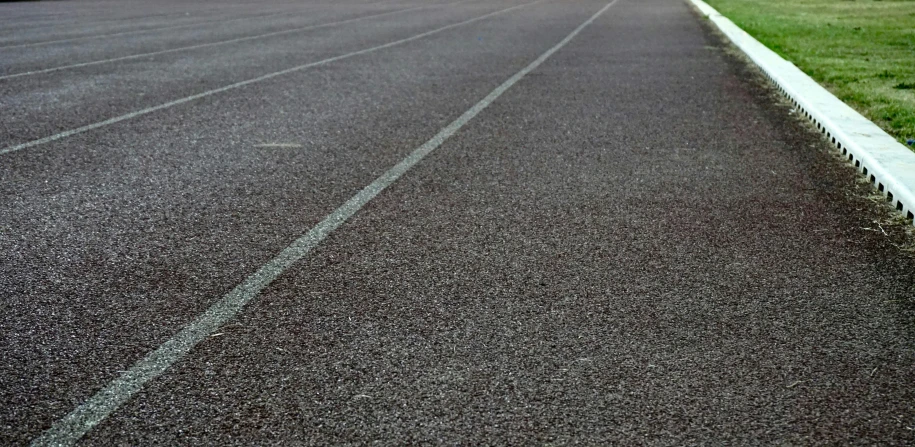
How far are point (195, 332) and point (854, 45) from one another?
1477 centimetres

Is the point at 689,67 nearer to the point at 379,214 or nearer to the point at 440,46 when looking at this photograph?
the point at 440,46

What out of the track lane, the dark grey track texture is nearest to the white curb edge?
the dark grey track texture

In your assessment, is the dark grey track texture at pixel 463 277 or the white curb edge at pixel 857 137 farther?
the white curb edge at pixel 857 137

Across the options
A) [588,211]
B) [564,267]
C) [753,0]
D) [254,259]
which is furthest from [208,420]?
[753,0]

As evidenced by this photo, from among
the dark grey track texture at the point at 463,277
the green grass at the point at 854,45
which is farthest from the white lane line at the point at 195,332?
the green grass at the point at 854,45

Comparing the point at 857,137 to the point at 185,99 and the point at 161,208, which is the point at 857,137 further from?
the point at 185,99

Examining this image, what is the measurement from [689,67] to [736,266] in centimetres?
886

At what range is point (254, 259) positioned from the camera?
4902mm

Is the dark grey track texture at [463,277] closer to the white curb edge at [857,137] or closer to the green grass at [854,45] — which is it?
the white curb edge at [857,137]

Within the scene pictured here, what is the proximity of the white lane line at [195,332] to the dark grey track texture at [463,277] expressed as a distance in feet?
0.18

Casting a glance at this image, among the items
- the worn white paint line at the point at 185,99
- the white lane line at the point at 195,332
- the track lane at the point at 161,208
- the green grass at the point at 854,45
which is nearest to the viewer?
the white lane line at the point at 195,332

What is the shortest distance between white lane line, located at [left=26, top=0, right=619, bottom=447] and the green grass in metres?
4.58

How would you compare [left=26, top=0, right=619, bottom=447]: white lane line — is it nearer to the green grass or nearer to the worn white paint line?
the worn white paint line

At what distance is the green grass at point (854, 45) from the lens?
970 cm
